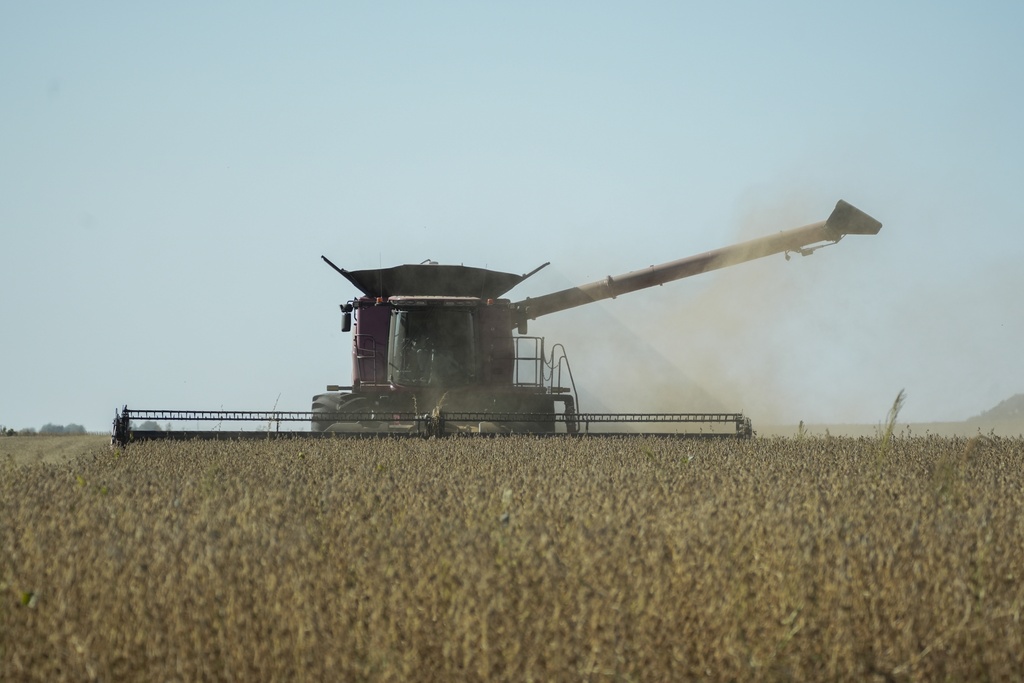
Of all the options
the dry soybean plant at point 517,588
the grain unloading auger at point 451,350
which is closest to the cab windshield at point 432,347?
the grain unloading auger at point 451,350

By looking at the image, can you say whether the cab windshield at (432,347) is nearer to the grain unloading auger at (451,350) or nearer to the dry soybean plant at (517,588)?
the grain unloading auger at (451,350)

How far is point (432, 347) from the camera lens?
14.4m

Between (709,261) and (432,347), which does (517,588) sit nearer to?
(432,347)

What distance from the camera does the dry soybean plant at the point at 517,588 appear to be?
124 inches

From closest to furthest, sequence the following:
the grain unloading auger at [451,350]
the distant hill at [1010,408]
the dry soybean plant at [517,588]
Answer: the dry soybean plant at [517,588], the grain unloading auger at [451,350], the distant hill at [1010,408]

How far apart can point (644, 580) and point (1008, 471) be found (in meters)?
4.37

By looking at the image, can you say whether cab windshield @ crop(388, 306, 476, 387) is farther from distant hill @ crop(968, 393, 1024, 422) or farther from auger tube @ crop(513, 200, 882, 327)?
distant hill @ crop(968, 393, 1024, 422)

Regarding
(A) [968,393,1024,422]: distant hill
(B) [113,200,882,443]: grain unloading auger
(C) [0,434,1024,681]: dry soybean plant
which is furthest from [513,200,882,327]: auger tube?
(A) [968,393,1024,422]: distant hill

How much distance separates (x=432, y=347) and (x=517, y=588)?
10912 millimetres

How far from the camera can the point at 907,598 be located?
3383mm

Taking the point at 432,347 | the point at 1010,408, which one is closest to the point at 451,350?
the point at 432,347

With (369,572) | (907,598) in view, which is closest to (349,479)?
(369,572)

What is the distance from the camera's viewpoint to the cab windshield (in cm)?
1430

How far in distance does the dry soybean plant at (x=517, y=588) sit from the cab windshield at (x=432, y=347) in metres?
9.08
